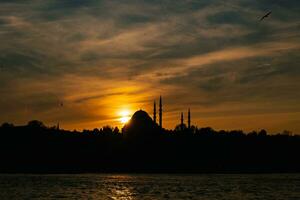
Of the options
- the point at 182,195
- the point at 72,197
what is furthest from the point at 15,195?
the point at 182,195

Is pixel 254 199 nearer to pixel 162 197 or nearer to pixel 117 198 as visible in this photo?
pixel 162 197

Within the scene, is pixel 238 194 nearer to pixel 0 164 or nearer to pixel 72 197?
pixel 72 197

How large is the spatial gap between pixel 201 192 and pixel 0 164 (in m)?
107

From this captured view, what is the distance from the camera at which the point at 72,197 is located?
89.6 metres

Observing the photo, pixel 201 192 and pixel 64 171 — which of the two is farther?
pixel 64 171

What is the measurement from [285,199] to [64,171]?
116781mm

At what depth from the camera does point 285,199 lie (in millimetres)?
90250

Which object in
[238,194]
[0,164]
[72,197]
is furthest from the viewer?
[0,164]

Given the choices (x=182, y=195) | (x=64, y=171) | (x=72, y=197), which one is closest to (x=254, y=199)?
(x=182, y=195)

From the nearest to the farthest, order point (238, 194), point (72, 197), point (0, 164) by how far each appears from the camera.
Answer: point (72, 197)
point (238, 194)
point (0, 164)

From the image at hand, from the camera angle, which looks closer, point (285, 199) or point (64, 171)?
point (285, 199)

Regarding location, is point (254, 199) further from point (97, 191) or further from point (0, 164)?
point (0, 164)

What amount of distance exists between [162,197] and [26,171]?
112m

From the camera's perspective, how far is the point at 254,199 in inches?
3533
